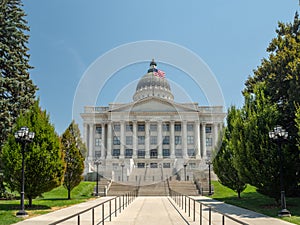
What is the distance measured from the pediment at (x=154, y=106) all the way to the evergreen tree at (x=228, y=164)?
49.8 meters

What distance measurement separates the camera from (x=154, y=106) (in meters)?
84.1

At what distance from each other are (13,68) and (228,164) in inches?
749

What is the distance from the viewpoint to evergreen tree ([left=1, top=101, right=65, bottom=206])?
65.1 ft

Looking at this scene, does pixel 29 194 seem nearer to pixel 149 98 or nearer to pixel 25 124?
pixel 25 124

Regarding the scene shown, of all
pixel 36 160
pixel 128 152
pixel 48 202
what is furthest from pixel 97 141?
pixel 36 160

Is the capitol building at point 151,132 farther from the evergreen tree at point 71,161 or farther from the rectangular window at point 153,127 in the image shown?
the evergreen tree at point 71,161

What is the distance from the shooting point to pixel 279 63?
23.5m

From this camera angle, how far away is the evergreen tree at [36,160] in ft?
65.1

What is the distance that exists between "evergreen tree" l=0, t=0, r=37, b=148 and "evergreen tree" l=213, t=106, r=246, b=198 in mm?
16641

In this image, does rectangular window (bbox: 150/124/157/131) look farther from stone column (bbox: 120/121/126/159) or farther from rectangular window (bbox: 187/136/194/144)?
rectangular window (bbox: 187/136/194/144)

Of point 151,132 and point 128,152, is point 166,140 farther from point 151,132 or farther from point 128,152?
point 128,152

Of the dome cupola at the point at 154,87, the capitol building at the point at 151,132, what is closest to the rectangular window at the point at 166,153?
the capitol building at the point at 151,132

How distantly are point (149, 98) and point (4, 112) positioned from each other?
5943 centimetres

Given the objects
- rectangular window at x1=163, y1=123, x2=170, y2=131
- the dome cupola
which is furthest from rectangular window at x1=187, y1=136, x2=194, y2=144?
the dome cupola
